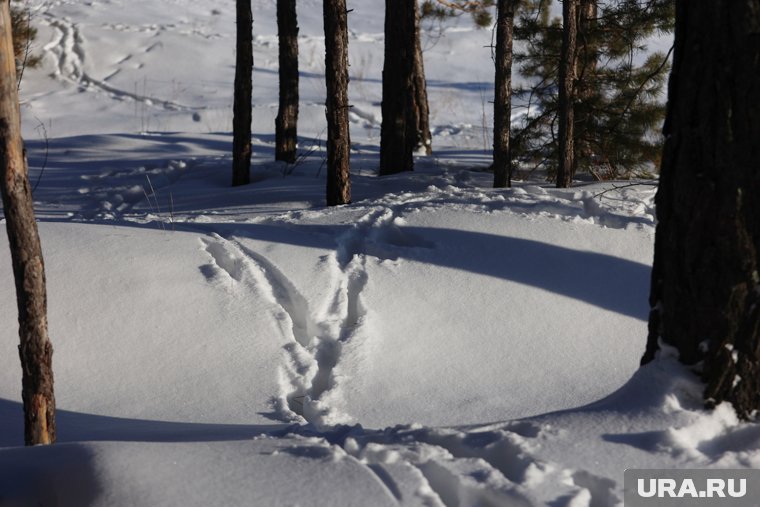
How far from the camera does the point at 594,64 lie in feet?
29.3

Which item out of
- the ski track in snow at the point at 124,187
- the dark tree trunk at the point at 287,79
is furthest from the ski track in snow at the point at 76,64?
the dark tree trunk at the point at 287,79

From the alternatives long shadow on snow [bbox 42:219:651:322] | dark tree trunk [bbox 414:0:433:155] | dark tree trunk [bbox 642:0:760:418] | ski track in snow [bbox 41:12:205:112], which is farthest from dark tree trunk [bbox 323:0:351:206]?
ski track in snow [bbox 41:12:205:112]

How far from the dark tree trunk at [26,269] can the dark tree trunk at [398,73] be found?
6073 mm

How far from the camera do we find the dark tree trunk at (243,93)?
28.2ft

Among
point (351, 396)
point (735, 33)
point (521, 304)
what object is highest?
point (735, 33)

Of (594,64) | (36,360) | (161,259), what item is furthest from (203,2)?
(36,360)

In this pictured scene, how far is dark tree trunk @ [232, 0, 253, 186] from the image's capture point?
28.2 ft

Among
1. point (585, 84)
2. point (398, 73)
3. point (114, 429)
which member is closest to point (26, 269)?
point (114, 429)

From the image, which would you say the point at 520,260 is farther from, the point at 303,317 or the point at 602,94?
the point at 602,94

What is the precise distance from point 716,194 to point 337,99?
464cm

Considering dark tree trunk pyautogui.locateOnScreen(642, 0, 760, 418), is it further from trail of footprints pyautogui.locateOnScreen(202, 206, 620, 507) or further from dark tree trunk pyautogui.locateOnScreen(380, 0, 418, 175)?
dark tree trunk pyautogui.locateOnScreen(380, 0, 418, 175)

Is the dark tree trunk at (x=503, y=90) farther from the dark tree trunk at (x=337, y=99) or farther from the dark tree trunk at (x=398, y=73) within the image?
the dark tree trunk at (x=337, y=99)

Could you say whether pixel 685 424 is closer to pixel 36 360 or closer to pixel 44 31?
pixel 36 360

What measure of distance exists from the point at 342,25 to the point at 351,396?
11.7 ft
